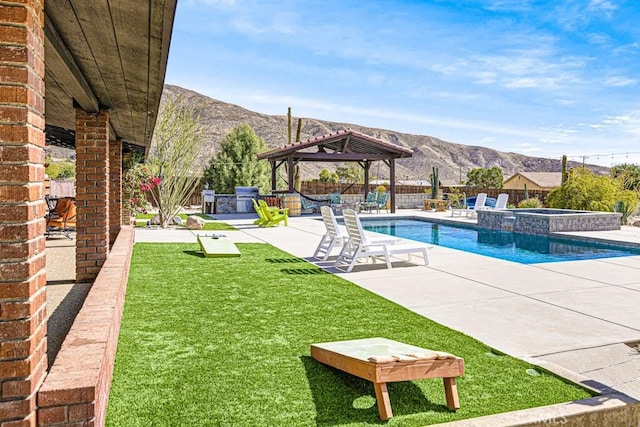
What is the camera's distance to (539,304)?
577 centimetres

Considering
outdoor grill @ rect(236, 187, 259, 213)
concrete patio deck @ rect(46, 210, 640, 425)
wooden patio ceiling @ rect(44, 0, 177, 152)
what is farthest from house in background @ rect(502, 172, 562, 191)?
wooden patio ceiling @ rect(44, 0, 177, 152)

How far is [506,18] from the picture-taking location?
910 inches

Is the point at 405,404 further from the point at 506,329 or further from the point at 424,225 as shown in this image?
the point at 424,225

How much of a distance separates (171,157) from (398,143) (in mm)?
93923

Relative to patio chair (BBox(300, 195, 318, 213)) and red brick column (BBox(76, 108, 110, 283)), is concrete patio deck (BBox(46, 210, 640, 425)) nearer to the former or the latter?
red brick column (BBox(76, 108, 110, 283))

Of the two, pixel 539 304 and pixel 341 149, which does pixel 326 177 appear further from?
pixel 539 304

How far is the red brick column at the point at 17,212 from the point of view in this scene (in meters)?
2.02

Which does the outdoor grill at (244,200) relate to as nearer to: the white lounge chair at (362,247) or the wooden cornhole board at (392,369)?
the white lounge chair at (362,247)

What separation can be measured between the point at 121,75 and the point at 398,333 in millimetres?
3543

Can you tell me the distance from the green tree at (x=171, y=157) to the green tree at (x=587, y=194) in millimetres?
13399

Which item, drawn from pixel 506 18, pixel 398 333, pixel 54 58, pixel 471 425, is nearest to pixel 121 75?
pixel 54 58

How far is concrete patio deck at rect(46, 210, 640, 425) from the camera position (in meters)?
3.93

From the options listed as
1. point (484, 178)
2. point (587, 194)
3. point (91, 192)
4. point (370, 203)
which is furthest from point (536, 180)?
point (91, 192)

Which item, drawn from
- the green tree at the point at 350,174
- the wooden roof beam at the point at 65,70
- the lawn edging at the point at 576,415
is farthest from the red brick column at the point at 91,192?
the green tree at the point at 350,174
